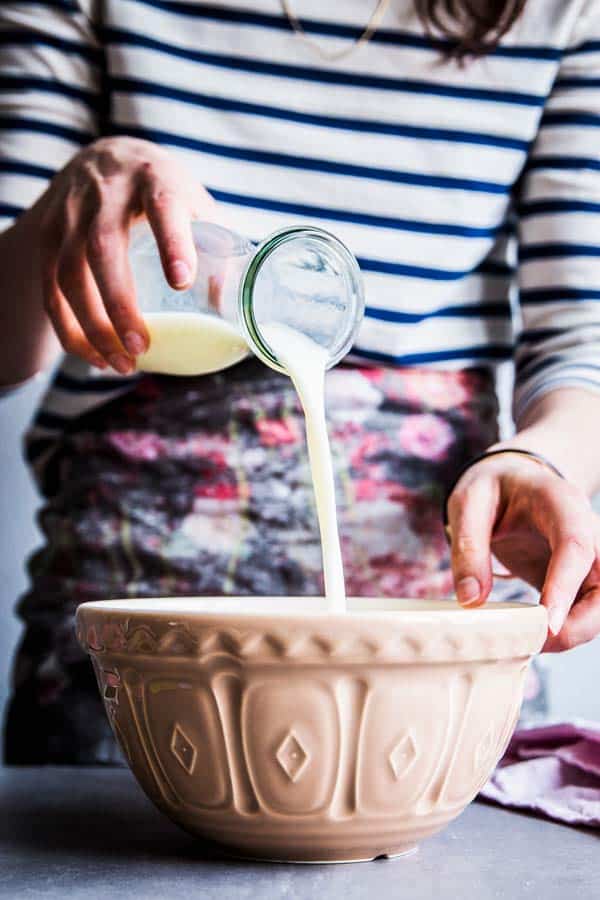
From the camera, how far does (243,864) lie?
1.88ft

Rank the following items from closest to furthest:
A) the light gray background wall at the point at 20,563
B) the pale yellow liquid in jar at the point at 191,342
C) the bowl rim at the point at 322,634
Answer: the bowl rim at the point at 322,634 → the pale yellow liquid in jar at the point at 191,342 → the light gray background wall at the point at 20,563

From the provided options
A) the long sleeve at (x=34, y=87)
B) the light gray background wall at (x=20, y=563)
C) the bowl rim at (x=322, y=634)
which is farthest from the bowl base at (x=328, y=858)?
the light gray background wall at (x=20, y=563)

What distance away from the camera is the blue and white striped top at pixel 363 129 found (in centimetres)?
102

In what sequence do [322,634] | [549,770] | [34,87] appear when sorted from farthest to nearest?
[34,87] → [549,770] → [322,634]

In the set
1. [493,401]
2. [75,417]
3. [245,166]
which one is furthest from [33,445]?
[493,401]

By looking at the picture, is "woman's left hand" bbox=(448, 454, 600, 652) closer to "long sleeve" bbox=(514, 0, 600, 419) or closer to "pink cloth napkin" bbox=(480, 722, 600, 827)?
"pink cloth napkin" bbox=(480, 722, 600, 827)

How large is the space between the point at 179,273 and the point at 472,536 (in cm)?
25

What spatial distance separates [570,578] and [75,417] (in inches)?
20.8

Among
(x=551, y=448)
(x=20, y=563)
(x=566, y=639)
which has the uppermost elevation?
(x=551, y=448)

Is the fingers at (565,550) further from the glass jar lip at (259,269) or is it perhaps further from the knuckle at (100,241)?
the knuckle at (100,241)

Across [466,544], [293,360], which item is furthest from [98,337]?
[466,544]

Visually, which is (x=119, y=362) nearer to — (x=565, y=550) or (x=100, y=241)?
(x=100, y=241)

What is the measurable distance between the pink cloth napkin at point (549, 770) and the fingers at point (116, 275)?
1.19 feet

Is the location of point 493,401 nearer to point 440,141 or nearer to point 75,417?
point 440,141
